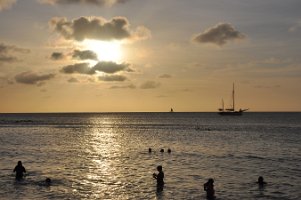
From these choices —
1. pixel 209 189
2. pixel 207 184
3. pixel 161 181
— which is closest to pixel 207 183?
pixel 207 184

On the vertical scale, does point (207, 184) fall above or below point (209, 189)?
above

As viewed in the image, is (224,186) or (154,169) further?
(154,169)

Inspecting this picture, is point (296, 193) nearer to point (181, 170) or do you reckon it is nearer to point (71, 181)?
point (181, 170)

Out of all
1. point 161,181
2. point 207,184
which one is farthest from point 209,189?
point 161,181

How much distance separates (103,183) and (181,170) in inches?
439

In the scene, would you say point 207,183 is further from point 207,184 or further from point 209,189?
point 209,189

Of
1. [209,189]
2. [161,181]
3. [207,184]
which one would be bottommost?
[161,181]

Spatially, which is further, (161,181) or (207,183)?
(161,181)

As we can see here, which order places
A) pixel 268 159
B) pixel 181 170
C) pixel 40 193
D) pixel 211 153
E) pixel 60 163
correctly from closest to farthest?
pixel 40 193 < pixel 181 170 < pixel 60 163 < pixel 268 159 < pixel 211 153

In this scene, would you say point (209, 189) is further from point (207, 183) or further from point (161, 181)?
point (161, 181)

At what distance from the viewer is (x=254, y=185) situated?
3688 centimetres

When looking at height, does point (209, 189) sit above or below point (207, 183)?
below

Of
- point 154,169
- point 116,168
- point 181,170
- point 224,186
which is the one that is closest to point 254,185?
point 224,186

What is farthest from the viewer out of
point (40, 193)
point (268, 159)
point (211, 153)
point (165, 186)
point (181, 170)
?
point (211, 153)
